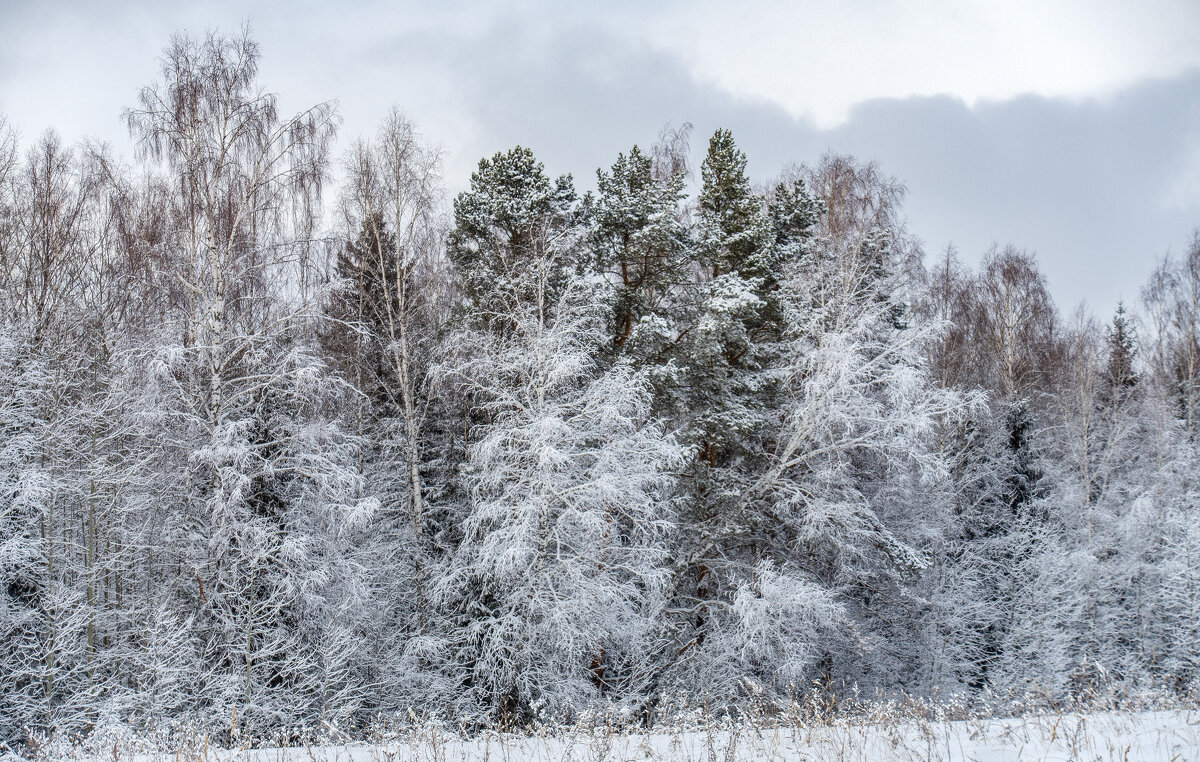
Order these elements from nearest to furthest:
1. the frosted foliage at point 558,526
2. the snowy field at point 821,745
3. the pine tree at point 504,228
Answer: the snowy field at point 821,745
the frosted foliage at point 558,526
the pine tree at point 504,228

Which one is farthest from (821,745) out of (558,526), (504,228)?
(504,228)

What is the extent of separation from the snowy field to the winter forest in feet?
13.7

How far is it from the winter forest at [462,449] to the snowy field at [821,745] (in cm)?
418

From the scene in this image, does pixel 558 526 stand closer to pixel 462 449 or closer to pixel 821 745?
pixel 462 449

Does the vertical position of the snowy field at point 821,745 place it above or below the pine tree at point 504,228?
below

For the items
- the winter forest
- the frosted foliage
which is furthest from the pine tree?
the frosted foliage

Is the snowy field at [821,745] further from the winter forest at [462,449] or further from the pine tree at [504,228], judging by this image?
the pine tree at [504,228]

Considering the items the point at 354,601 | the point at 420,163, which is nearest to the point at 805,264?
the point at 420,163

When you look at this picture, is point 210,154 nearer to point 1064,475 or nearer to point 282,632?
point 282,632

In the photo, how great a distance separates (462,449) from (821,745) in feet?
35.0

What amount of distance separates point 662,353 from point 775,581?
194 inches

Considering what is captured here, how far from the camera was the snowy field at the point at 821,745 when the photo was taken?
4691 mm

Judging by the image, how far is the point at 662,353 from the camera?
14102mm

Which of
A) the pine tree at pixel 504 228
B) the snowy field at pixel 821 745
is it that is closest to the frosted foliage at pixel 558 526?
the pine tree at pixel 504 228
